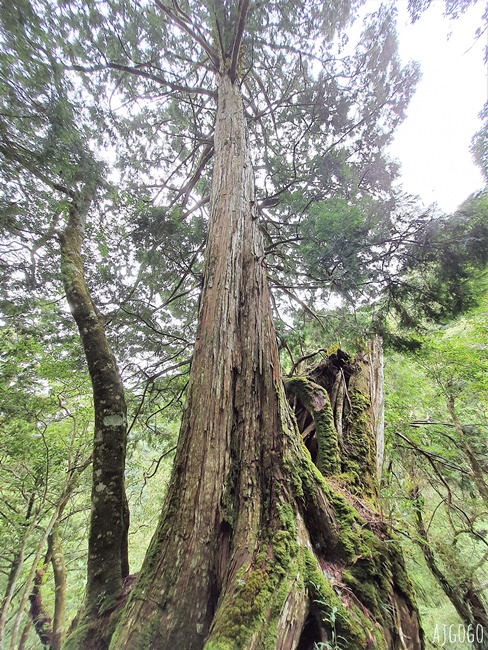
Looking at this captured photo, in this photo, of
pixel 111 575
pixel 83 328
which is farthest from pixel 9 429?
pixel 111 575

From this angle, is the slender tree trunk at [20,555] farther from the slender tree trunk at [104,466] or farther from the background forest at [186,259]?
the slender tree trunk at [104,466]

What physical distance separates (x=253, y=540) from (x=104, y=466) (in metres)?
1.16

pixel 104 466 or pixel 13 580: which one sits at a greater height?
pixel 104 466

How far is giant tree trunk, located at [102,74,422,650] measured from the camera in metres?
1.09

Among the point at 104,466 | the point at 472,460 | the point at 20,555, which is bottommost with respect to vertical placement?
the point at 20,555

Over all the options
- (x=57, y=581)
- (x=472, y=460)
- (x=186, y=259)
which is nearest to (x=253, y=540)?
(x=186, y=259)

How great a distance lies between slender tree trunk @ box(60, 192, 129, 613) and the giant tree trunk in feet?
1.10

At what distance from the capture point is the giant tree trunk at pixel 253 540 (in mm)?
1090

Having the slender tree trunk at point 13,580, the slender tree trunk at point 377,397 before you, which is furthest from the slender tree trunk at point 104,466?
the slender tree trunk at point 13,580

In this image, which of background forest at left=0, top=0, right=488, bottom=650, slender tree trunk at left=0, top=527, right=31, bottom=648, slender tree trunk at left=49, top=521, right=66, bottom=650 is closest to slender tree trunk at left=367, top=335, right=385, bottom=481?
background forest at left=0, top=0, right=488, bottom=650

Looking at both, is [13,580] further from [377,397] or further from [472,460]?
[472,460]

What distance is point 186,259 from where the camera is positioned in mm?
4523

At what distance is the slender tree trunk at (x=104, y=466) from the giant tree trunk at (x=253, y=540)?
34cm

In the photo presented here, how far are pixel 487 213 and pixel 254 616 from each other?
Result: 13.9 ft
